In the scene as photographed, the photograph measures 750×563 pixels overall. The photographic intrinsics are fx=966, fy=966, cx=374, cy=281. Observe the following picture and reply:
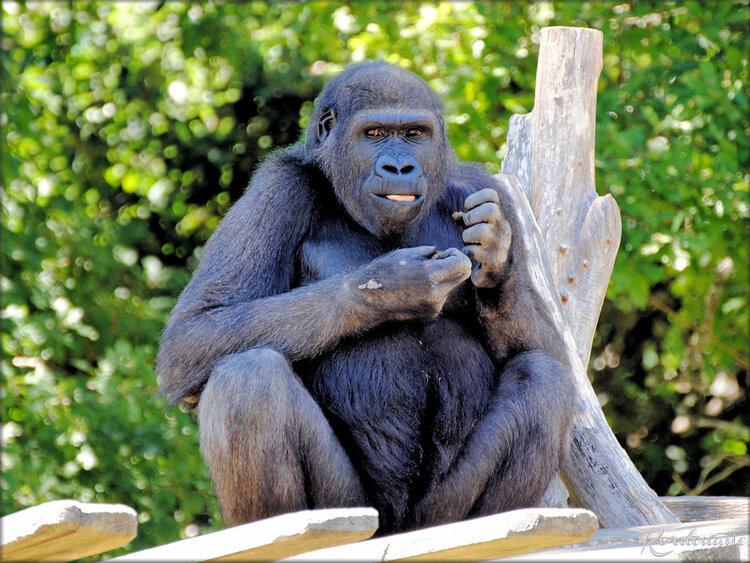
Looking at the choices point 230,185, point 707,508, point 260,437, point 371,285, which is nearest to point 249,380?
point 260,437

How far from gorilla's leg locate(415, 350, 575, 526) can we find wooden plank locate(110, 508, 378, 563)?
3.58 feet

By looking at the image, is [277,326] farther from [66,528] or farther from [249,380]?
[66,528]

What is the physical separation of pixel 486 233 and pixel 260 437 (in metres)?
0.89

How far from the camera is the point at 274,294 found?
3084 millimetres

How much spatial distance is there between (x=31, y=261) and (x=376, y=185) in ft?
12.0

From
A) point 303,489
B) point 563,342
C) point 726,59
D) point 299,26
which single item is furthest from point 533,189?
point 299,26

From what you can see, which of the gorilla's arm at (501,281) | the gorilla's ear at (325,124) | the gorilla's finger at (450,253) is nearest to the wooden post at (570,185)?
the gorilla's arm at (501,281)

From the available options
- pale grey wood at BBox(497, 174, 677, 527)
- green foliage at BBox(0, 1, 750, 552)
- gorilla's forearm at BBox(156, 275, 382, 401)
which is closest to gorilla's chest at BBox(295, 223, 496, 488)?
gorilla's forearm at BBox(156, 275, 382, 401)

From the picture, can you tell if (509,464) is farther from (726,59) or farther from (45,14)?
(45,14)

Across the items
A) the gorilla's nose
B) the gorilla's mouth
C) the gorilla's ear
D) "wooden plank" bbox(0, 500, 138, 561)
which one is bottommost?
"wooden plank" bbox(0, 500, 138, 561)

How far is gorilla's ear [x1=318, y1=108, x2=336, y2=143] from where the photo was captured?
330 cm

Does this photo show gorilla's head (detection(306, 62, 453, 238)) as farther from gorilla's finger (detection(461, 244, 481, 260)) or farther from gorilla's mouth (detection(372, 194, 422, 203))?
gorilla's finger (detection(461, 244, 481, 260))

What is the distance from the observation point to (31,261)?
5.92m

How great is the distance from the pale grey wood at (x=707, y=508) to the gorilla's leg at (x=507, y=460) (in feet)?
2.64
